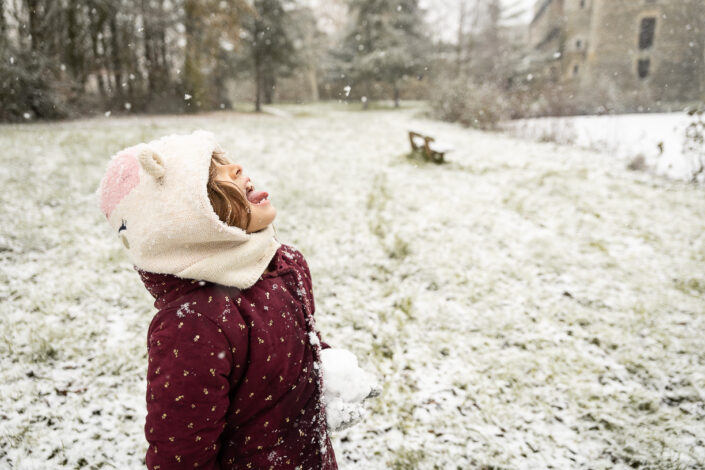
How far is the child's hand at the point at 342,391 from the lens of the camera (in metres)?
1.39

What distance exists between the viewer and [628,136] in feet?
39.9

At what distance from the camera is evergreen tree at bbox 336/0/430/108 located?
2466 cm

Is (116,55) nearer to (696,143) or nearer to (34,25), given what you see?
(34,25)

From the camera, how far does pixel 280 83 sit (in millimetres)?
33781

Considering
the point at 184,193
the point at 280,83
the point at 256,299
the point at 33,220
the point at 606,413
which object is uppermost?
the point at 280,83

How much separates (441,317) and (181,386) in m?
3.27

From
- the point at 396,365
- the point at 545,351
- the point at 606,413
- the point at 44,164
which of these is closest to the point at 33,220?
the point at 44,164

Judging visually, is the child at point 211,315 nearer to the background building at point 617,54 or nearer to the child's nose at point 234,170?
the child's nose at point 234,170

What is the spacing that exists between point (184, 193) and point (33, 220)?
18.6ft

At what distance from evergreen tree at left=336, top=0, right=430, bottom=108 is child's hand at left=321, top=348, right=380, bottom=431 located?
25.4 m

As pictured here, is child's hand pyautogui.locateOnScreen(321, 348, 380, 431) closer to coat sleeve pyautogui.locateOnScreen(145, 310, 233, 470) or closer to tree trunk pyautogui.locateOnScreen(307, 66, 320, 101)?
coat sleeve pyautogui.locateOnScreen(145, 310, 233, 470)

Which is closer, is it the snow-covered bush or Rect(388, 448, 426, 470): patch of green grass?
Rect(388, 448, 426, 470): patch of green grass

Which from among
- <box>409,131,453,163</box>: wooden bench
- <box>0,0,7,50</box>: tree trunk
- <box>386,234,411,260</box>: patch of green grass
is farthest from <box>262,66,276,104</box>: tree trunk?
<box>386,234,411,260</box>: patch of green grass

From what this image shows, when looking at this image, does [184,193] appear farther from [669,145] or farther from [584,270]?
[669,145]
